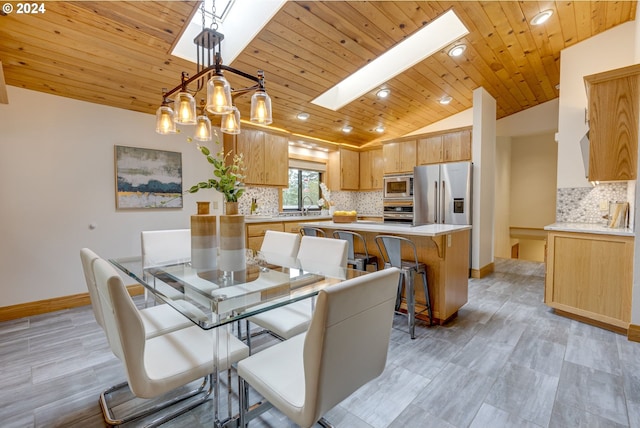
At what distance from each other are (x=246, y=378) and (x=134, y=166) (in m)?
3.23

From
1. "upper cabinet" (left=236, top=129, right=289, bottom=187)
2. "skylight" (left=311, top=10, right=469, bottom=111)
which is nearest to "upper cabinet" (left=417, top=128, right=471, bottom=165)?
"skylight" (left=311, top=10, right=469, bottom=111)

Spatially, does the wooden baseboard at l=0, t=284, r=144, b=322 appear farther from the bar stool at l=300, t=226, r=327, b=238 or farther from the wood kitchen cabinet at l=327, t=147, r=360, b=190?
the wood kitchen cabinet at l=327, t=147, r=360, b=190

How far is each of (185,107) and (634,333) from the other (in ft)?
12.9

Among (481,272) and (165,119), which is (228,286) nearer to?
(165,119)

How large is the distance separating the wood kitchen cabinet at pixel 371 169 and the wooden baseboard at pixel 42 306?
4.94 m

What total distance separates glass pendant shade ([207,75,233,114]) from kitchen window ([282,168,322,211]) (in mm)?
3704

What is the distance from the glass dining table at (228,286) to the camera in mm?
1290

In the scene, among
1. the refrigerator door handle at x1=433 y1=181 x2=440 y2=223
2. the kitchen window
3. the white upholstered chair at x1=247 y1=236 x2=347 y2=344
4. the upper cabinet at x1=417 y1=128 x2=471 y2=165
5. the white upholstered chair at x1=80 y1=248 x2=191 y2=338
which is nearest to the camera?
the white upholstered chair at x1=80 y1=248 x2=191 y2=338

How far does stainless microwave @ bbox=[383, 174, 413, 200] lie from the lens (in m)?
5.09

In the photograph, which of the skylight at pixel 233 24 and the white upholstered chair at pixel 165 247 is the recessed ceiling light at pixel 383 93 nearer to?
the skylight at pixel 233 24

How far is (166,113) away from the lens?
1983 millimetres

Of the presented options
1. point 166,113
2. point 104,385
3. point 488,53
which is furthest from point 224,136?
point 488,53

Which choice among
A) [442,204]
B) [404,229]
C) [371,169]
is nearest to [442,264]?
→ [404,229]

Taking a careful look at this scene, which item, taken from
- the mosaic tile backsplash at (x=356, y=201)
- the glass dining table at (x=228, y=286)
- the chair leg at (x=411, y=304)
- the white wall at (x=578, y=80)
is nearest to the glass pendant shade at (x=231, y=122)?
the glass dining table at (x=228, y=286)
